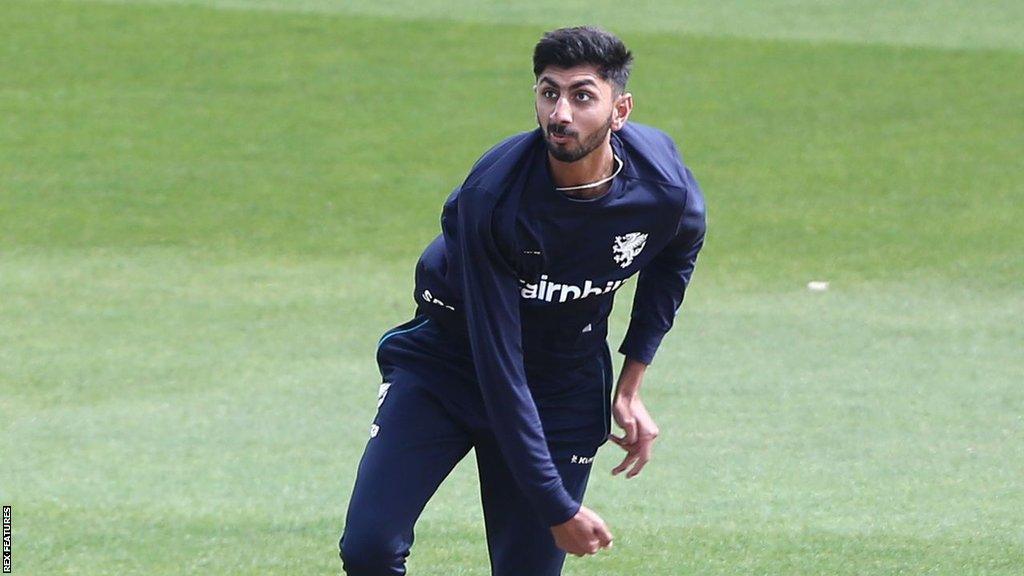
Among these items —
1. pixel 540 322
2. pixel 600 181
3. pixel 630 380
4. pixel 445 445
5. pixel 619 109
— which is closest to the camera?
pixel 619 109

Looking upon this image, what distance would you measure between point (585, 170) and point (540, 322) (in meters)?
0.54

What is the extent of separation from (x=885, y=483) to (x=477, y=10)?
40.9 ft

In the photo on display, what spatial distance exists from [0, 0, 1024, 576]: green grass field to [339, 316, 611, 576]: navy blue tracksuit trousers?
3.86ft

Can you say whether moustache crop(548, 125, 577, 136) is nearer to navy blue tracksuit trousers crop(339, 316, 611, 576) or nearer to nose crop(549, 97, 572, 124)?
nose crop(549, 97, 572, 124)

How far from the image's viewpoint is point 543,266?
434cm

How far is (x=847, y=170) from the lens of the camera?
46.2 ft

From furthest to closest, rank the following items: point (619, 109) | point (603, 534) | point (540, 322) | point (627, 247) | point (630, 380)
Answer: point (630, 380)
point (540, 322)
point (627, 247)
point (619, 109)
point (603, 534)

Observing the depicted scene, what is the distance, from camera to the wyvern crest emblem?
14.6 ft

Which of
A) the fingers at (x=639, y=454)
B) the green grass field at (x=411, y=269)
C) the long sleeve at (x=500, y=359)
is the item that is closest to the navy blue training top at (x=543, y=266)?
the long sleeve at (x=500, y=359)

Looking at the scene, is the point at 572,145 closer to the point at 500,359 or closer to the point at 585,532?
the point at 500,359

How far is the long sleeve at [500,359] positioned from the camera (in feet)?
13.4

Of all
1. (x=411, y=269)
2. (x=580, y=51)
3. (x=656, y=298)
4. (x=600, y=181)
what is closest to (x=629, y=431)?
(x=656, y=298)

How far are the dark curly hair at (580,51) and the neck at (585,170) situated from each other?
23 cm

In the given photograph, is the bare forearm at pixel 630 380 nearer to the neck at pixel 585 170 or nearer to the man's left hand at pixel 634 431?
the man's left hand at pixel 634 431
